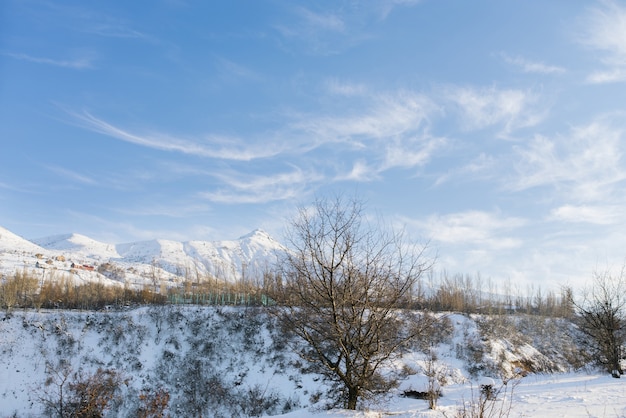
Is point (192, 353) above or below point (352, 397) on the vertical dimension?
below

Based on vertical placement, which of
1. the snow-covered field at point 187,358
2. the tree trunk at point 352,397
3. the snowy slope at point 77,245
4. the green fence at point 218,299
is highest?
the snowy slope at point 77,245

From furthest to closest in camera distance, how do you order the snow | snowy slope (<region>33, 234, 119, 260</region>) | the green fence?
snowy slope (<region>33, 234, 119, 260</region>), the green fence, the snow

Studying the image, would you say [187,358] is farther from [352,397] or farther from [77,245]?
[77,245]

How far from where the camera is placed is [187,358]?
81.4ft

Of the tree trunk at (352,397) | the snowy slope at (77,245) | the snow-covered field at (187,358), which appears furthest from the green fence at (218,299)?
the snowy slope at (77,245)

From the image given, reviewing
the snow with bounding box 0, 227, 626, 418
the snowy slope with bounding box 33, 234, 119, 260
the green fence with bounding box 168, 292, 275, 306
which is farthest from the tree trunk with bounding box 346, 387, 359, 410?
the snowy slope with bounding box 33, 234, 119, 260

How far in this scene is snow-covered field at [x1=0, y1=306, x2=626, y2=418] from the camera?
2073 centimetres

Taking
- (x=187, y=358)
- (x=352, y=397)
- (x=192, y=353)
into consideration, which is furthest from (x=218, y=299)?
(x=352, y=397)

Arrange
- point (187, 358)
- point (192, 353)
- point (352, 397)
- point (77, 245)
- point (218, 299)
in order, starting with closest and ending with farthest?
point (352, 397) < point (187, 358) < point (192, 353) < point (218, 299) < point (77, 245)

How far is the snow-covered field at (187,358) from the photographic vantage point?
20734 millimetres

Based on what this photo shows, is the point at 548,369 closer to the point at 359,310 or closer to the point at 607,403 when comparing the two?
the point at 607,403

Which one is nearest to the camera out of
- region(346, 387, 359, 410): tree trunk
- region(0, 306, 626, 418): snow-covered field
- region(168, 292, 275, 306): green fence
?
region(346, 387, 359, 410): tree trunk

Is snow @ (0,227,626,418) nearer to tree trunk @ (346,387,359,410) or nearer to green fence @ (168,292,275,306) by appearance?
green fence @ (168,292,275,306)

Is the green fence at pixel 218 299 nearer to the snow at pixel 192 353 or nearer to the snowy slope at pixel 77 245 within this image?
the snow at pixel 192 353
